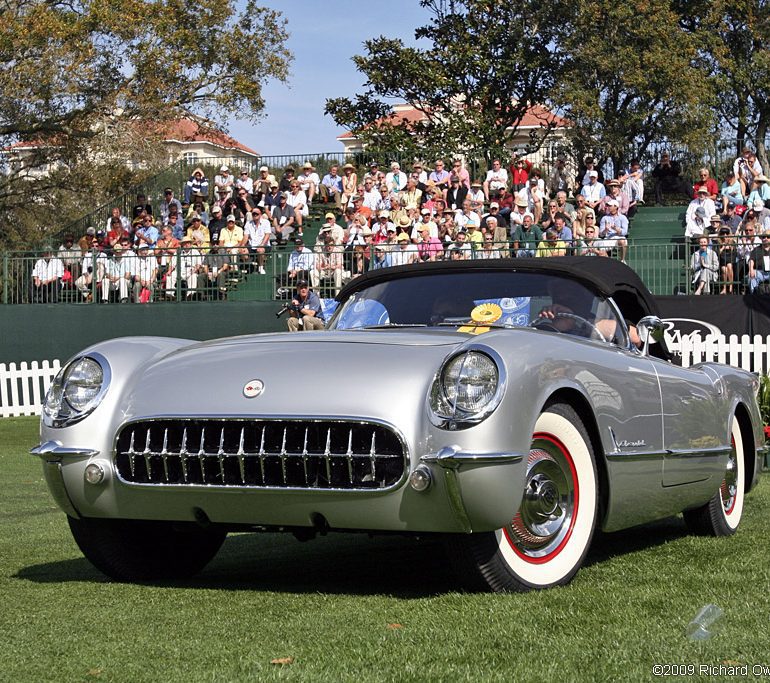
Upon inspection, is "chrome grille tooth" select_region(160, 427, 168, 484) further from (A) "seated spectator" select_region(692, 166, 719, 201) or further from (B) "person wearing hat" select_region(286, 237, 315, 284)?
(A) "seated spectator" select_region(692, 166, 719, 201)

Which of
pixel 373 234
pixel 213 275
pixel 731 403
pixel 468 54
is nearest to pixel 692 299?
pixel 373 234

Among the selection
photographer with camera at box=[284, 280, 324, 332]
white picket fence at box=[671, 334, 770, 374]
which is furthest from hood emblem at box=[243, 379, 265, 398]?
photographer with camera at box=[284, 280, 324, 332]

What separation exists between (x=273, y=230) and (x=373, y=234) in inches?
142

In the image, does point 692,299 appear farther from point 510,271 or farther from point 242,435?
point 242,435

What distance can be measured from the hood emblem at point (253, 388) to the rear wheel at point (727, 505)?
3.00 meters

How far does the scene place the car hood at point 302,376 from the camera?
4875 millimetres

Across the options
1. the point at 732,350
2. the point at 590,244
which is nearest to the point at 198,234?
the point at 590,244

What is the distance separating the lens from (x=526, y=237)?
2258 centimetres

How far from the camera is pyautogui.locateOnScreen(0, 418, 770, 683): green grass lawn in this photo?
385cm

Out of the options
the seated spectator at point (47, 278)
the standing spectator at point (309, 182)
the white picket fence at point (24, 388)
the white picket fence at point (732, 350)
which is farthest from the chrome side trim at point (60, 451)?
the standing spectator at point (309, 182)

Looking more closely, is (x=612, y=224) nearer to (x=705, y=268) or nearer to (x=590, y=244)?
(x=590, y=244)

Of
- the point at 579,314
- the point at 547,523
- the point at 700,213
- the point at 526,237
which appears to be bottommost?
the point at 547,523

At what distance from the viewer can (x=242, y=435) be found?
5.01 m

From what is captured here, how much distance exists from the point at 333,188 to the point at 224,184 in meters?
2.73
